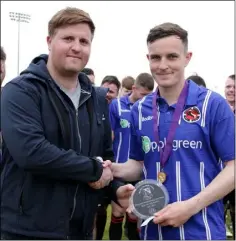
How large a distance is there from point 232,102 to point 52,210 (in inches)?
157

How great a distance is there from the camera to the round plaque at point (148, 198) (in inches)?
89.4

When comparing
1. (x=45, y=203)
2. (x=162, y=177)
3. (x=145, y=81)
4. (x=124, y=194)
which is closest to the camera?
(x=45, y=203)

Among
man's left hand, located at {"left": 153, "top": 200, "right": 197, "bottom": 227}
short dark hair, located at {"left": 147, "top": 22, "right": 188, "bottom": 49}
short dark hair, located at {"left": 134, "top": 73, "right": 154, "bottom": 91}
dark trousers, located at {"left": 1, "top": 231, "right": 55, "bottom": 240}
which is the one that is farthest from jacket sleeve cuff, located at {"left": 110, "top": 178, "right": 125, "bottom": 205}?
short dark hair, located at {"left": 134, "top": 73, "right": 154, "bottom": 91}

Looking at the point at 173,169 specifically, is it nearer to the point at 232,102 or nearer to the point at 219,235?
the point at 219,235

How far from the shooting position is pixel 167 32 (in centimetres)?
237

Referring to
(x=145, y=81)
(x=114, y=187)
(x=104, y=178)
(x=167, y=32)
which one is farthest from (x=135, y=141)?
(x=145, y=81)

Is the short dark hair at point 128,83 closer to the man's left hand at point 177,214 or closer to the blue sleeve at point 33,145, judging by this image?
the blue sleeve at point 33,145

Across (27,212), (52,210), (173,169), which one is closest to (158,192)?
(173,169)

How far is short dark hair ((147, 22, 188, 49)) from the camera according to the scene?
238 centimetres

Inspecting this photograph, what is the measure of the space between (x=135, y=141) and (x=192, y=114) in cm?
49

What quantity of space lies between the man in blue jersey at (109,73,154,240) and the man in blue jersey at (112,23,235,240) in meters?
3.10

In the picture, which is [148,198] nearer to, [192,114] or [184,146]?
[184,146]

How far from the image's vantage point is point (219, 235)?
7.49ft

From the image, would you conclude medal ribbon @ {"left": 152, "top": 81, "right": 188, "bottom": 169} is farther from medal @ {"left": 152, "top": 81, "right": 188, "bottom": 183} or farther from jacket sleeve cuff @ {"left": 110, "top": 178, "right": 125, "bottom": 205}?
jacket sleeve cuff @ {"left": 110, "top": 178, "right": 125, "bottom": 205}
